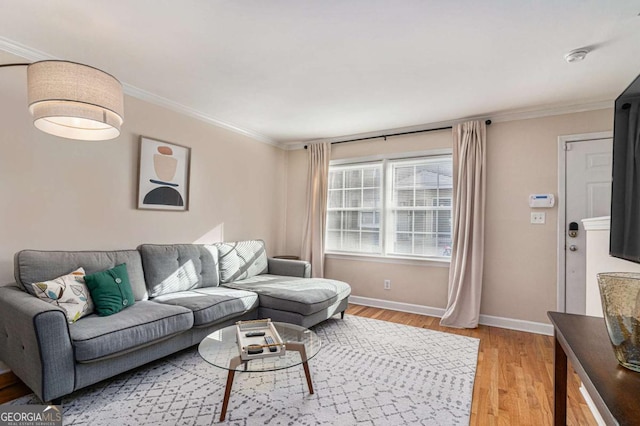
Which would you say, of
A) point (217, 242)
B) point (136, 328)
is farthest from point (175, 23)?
point (217, 242)

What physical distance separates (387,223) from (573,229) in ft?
6.63

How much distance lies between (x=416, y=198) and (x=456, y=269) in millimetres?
1035

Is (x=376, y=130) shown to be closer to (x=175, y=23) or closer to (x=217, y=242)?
(x=217, y=242)

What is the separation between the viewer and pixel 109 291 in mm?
2369

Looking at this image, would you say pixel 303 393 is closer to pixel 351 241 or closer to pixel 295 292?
pixel 295 292

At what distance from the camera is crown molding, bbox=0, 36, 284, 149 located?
2355 millimetres

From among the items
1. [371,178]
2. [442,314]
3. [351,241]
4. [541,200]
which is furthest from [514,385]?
[371,178]

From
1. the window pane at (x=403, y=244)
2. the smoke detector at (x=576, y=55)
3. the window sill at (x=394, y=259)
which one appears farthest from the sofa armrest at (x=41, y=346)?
the smoke detector at (x=576, y=55)

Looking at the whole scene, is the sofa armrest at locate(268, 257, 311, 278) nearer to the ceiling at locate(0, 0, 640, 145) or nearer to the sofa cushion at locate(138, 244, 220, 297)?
the sofa cushion at locate(138, 244, 220, 297)

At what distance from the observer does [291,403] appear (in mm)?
1996

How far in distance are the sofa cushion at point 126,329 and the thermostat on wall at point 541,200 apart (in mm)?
3612

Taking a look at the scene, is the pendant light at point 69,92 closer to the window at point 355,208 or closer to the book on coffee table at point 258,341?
the book on coffee table at point 258,341

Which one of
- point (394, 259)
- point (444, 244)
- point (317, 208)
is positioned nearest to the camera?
point (444, 244)

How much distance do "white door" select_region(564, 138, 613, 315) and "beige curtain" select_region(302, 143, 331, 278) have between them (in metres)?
2.89
